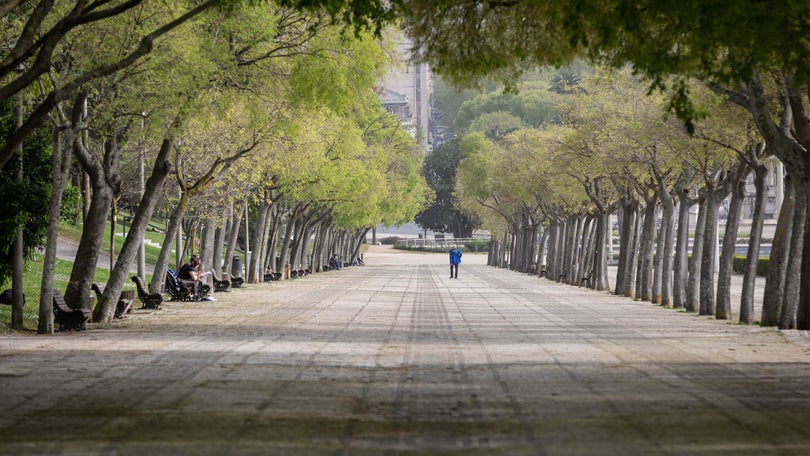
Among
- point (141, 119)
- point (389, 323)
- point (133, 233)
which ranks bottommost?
point (389, 323)

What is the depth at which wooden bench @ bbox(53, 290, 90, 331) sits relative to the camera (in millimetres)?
20422

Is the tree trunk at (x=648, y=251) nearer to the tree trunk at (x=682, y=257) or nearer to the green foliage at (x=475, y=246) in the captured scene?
the tree trunk at (x=682, y=257)

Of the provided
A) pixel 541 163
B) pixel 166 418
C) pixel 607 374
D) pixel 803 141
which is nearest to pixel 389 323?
pixel 803 141

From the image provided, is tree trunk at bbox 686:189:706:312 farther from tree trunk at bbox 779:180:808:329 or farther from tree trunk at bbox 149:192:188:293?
tree trunk at bbox 149:192:188:293

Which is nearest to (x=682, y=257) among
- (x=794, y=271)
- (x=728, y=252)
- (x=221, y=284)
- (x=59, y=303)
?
(x=728, y=252)

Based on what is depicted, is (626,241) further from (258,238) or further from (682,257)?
(258,238)

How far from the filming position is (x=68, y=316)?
20.5 meters

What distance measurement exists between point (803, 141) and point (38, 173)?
15031mm

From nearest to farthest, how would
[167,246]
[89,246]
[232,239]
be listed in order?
[89,246]
[167,246]
[232,239]

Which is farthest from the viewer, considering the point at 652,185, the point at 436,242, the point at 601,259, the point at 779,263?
the point at 436,242

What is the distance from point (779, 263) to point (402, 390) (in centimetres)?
1321

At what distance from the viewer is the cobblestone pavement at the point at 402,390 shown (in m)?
8.30

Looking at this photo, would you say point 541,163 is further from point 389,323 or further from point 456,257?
point 389,323

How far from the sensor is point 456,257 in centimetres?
6006
